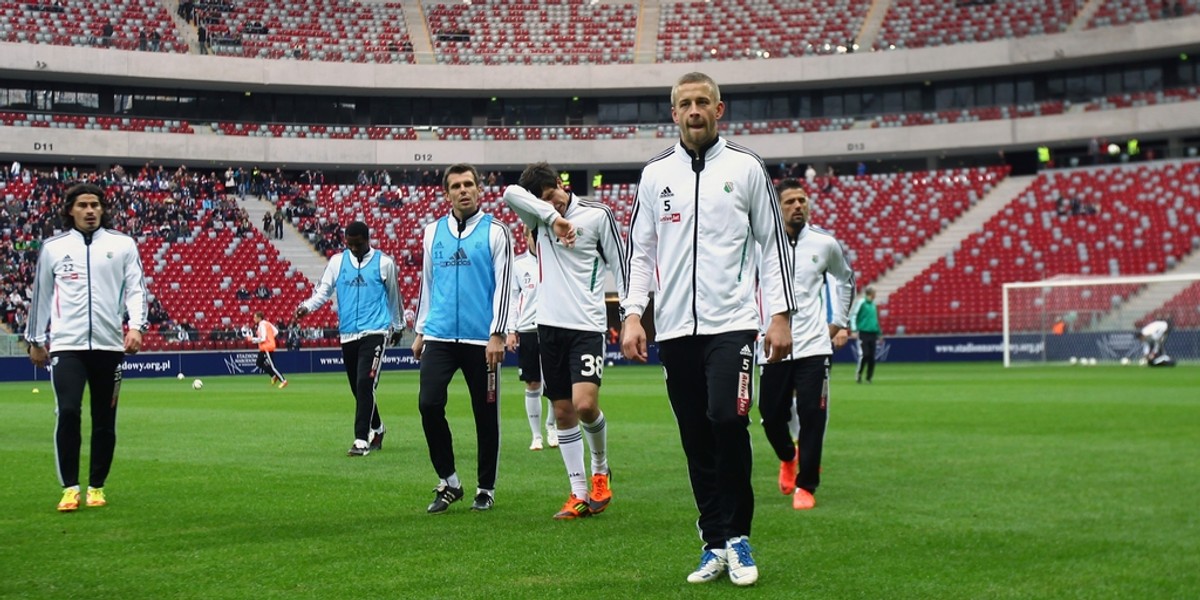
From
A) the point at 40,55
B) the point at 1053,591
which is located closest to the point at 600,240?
the point at 1053,591

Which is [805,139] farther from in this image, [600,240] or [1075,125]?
[600,240]

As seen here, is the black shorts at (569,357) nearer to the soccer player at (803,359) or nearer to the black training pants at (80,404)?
the soccer player at (803,359)

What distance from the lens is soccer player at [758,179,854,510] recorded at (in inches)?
403

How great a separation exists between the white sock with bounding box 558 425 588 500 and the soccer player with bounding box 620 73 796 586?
2478 millimetres

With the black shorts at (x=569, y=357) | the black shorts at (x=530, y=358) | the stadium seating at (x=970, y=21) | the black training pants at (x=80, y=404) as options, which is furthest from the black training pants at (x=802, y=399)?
the stadium seating at (x=970, y=21)

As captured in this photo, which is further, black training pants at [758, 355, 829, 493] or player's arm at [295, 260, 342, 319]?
player's arm at [295, 260, 342, 319]

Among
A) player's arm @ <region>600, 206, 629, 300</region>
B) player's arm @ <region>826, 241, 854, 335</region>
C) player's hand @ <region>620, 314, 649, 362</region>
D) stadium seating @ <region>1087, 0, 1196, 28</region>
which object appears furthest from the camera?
stadium seating @ <region>1087, 0, 1196, 28</region>

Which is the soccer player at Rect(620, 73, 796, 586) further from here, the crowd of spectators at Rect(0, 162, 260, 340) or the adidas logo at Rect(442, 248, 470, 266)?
the crowd of spectators at Rect(0, 162, 260, 340)

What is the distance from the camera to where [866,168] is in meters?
63.6

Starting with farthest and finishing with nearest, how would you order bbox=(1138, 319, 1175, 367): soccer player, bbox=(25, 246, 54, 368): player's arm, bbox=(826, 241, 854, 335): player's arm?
bbox=(1138, 319, 1175, 367): soccer player, bbox=(826, 241, 854, 335): player's arm, bbox=(25, 246, 54, 368): player's arm

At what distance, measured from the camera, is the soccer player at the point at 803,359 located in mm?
10242

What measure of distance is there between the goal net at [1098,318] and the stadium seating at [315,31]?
3074 cm

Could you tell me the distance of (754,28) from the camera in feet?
210

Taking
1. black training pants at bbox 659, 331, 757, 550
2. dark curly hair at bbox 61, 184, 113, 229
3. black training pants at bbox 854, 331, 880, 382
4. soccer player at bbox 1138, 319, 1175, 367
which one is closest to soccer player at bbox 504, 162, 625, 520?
black training pants at bbox 659, 331, 757, 550
